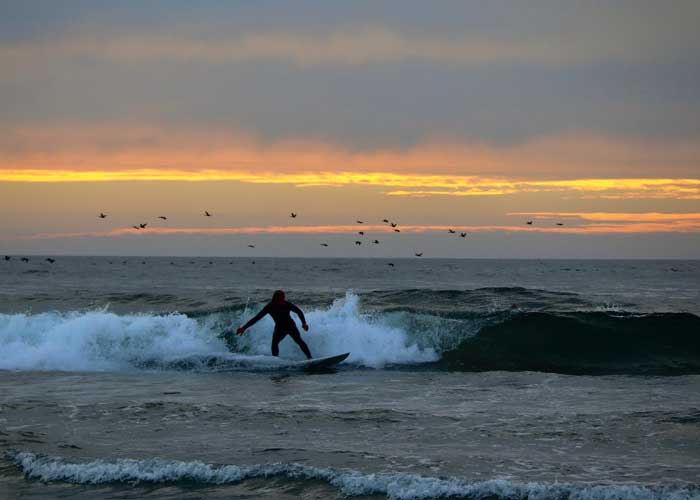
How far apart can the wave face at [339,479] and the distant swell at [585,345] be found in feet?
33.4

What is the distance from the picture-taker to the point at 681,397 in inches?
551

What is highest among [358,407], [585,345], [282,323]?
[282,323]

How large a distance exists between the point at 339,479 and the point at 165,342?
12.9m

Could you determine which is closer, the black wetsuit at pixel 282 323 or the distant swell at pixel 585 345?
the black wetsuit at pixel 282 323

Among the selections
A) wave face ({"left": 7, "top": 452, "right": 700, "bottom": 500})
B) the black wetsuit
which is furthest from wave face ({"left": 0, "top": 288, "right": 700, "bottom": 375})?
wave face ({"left": 7, "top": 452, "right": 700, "bottom": 500})

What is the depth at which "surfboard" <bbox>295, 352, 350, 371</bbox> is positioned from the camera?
18.0m

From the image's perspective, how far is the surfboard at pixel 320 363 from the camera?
1797 centimetres

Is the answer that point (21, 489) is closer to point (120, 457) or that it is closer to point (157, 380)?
point (120, 457)

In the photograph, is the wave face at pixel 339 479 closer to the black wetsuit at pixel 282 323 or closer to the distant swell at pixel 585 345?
the black wetsuit at pixel 282 323

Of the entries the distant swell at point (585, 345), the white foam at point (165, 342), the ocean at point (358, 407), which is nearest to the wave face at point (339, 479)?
the ocean at point (358, 407)

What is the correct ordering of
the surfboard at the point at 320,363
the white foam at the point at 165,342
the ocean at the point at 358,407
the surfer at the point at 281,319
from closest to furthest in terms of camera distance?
1. the ocean at the point at 358,407
2. the surfboard at the point at 320,363
3. the surfer at the point at 281,319
4. the white foam at the point at 165,342

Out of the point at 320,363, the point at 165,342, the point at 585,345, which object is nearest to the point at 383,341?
the point at 320,363

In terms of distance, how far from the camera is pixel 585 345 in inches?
853

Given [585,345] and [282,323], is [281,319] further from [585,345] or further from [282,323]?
[585,345]
